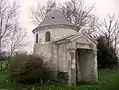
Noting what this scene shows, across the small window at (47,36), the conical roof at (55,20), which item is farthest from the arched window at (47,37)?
the conical roof at (55,20)

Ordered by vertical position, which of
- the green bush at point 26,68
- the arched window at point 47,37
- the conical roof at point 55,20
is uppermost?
the conical roof at point 55,20

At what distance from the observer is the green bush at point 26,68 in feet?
60.6

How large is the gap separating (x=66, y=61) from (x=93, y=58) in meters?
4.04

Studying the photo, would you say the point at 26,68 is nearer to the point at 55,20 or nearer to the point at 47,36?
the point at 47,36

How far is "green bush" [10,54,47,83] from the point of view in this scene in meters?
18.5

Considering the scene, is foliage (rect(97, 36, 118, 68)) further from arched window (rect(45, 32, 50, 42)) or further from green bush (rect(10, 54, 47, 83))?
green bush (rect(10, 54, 47, 83))

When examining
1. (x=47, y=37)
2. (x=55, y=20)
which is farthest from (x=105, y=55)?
(x=47, y=37)

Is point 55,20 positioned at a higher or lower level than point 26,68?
Result: higher

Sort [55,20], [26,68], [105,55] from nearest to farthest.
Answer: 1. [26,68]
2. [55,20]
3. [105,55]

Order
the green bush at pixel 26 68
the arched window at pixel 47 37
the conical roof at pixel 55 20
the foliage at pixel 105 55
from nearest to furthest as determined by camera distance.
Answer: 1. the green bush at pixel 26 68
2. the arched window at pixel 47 37
3. the conical roof at pixel 55 20
4. the foliage at pixel 105 55

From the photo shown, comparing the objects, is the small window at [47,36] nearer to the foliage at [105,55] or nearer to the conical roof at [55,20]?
the conical roof at [55,20]

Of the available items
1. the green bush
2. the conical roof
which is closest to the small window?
the conical roof

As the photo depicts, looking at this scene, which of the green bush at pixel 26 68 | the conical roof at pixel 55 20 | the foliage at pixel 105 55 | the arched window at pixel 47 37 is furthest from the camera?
the foliage at pixel 105 55

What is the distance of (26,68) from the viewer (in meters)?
18.4
